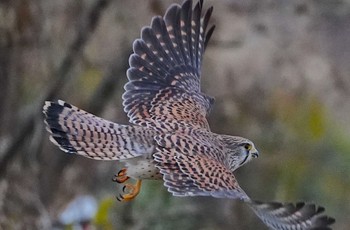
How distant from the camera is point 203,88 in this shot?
10.2 meters

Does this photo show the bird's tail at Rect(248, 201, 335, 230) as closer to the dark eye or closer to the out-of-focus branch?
the dark eye

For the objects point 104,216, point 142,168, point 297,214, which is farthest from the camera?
point 104,216

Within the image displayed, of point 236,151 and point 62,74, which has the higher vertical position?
point 62,74

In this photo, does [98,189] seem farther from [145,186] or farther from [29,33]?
[29,33]

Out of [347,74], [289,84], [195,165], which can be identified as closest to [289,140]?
[289,84]

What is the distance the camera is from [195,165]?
6.24 metres

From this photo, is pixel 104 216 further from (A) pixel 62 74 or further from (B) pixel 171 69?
(B) pixel 171 69

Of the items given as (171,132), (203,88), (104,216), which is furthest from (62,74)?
(171,132)

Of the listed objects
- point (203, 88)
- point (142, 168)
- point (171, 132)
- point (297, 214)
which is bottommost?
point (297, 214)

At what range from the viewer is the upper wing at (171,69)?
7.00m

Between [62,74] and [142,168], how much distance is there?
2.72 meters

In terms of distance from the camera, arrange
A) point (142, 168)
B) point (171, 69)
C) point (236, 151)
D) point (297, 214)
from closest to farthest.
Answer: point (297, 214) < point (142, 168) < point (236, 151) < point (171, 69)

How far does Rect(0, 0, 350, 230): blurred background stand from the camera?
916 cm

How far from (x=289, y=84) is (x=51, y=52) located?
2.59 meters
